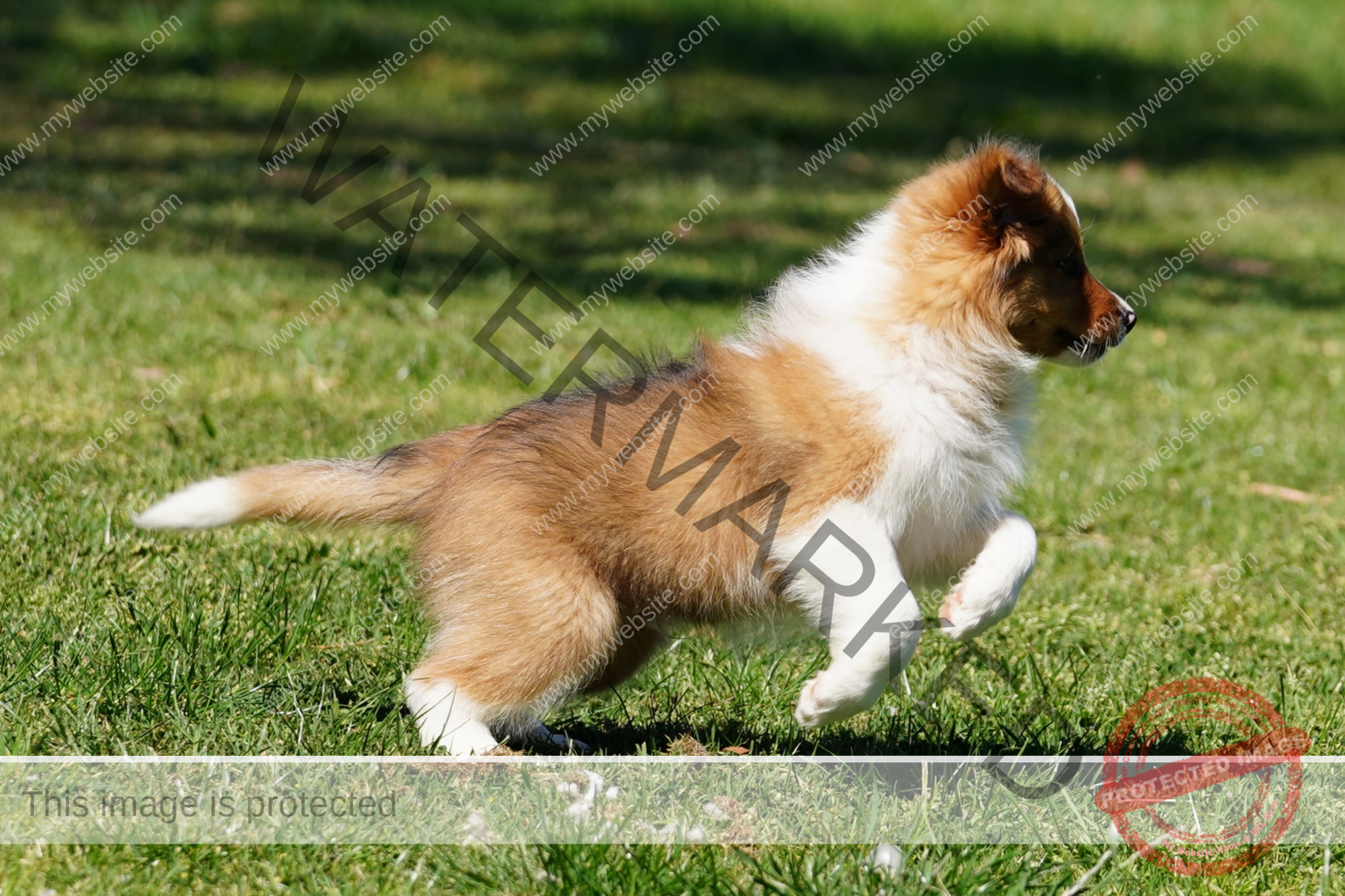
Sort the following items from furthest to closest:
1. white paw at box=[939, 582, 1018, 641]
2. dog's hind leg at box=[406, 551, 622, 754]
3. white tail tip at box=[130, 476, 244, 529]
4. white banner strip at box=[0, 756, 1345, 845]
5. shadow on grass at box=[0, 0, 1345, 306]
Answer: shadow on grass at box=[0, 0, 1345, 306] → white tail tip at box=[130, 476, 244, 529] → white paw at box=[939, 582, 1018, 641] → dog's hind leg at box=[406, 551, 622, 754] → white banner strip at box=[0, 756, 1345, 845]

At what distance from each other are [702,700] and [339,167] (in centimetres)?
726

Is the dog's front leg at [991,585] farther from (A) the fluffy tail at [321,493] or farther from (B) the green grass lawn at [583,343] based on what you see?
(A) the fluffy tail at [321,493]

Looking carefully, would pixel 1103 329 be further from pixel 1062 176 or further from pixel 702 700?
pixel 1062 176

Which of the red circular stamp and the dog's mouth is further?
the dog's mouth

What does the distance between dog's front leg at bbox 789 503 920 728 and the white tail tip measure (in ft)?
4.78

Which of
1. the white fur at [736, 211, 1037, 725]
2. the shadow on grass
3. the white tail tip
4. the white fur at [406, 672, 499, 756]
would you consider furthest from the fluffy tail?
the shadow on grass

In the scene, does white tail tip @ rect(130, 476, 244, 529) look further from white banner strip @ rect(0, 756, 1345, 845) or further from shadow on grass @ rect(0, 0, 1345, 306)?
shadow on grass @ rect(0, 0, 1345, 306)

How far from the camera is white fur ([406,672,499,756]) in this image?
11.2 feet

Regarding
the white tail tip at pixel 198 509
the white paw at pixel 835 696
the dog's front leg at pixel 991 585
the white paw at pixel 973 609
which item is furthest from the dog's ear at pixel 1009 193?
the white tail tip at pixel 198 509

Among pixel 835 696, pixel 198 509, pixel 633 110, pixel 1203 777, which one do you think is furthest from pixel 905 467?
pixel 633 110

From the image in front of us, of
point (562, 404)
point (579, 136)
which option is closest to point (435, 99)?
point (579, 136)

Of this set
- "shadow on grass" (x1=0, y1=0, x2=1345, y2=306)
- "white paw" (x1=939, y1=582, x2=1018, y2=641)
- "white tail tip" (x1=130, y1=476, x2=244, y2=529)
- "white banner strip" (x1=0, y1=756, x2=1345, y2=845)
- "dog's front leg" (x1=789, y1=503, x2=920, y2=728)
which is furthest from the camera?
"shadow on grass" (x1=0, y1=0, x2=1345, y2=306)

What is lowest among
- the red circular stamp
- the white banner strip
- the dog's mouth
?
the red circular stamp

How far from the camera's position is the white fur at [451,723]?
3426mm
